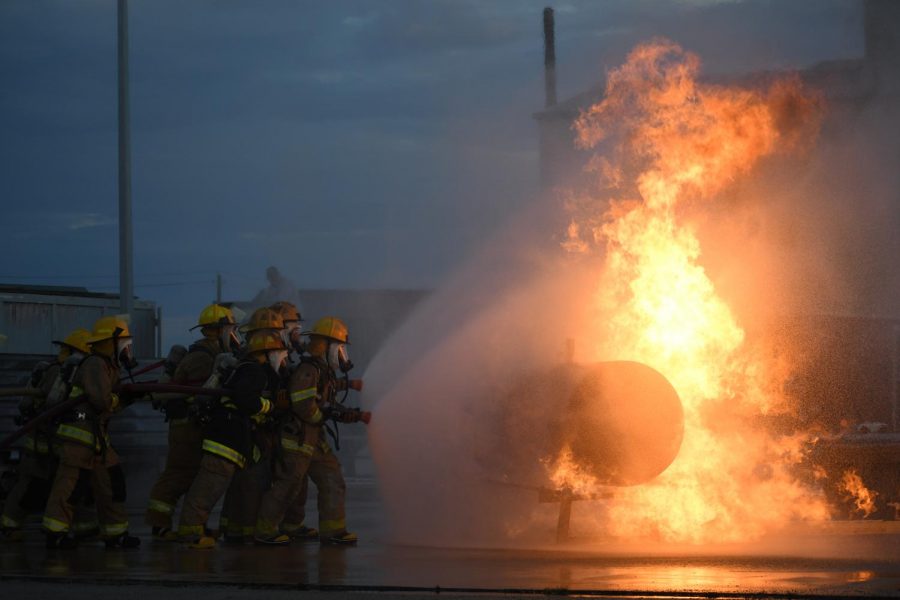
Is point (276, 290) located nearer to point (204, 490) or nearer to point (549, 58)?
point (204, 490)

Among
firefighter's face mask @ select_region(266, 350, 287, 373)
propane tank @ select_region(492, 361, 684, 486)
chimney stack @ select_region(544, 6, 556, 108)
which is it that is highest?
chimney stack @ select_region(544, 6, 556, 108)

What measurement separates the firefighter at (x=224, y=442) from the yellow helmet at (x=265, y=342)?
33 centimetres

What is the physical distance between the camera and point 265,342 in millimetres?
11523

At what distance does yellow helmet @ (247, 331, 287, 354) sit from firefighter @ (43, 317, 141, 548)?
105cm

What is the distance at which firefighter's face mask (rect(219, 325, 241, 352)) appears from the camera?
12.5m

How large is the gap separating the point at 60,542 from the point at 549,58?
3304 cm

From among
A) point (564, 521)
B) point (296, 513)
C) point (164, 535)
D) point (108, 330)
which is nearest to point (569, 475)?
point (564, 521)

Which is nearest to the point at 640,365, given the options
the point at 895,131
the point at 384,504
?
the point at 384,504

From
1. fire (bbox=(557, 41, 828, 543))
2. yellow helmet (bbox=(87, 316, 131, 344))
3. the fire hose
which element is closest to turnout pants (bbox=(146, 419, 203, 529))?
the fire hose

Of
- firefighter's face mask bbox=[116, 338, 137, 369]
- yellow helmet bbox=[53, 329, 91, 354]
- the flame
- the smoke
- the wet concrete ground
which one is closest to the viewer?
the wet concrete ground

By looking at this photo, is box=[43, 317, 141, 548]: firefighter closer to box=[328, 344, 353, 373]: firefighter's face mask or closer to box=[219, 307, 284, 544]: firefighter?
box=[219, 307, 284, 544]: firefighter

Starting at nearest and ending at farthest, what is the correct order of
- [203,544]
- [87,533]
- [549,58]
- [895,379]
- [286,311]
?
[203,544], [87,533], [286,311], [895,379], [549,58]

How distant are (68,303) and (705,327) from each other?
12.0m

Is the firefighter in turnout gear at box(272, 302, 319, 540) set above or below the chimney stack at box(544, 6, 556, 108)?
below
